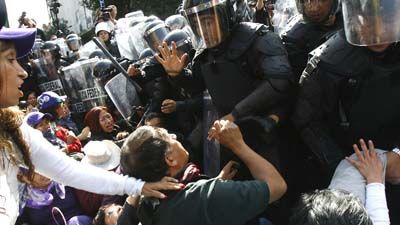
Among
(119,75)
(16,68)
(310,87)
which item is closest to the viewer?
(16,68)

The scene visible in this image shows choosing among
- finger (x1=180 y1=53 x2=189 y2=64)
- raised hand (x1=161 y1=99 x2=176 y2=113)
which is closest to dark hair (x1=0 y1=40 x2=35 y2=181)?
finger (x1=180 y1=53 x2=189 y2=64)

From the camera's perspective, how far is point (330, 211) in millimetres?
1601

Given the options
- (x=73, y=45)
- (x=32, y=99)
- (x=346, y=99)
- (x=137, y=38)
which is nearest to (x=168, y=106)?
(x=346, y=99)

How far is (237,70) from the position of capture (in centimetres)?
277

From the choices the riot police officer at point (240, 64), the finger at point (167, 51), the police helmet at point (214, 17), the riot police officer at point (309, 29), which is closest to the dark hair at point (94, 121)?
the finger at point (167, 51)

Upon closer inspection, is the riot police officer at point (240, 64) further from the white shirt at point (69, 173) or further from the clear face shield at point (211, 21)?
the white shirt at point (69, 173)

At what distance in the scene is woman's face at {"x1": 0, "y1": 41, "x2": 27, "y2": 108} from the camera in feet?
5.81

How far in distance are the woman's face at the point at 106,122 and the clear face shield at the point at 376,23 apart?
276 centimetres

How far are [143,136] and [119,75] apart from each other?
8.48 ft

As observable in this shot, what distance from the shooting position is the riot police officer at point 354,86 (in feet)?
7.32

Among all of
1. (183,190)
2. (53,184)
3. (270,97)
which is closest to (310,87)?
(270,97)

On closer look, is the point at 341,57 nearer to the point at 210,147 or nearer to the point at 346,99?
the point at 346,99

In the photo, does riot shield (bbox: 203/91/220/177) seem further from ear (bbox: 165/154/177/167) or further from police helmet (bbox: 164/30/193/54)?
ear (bbox: 165/154/177/167)

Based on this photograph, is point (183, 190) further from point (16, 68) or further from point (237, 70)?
point (237, 70)
